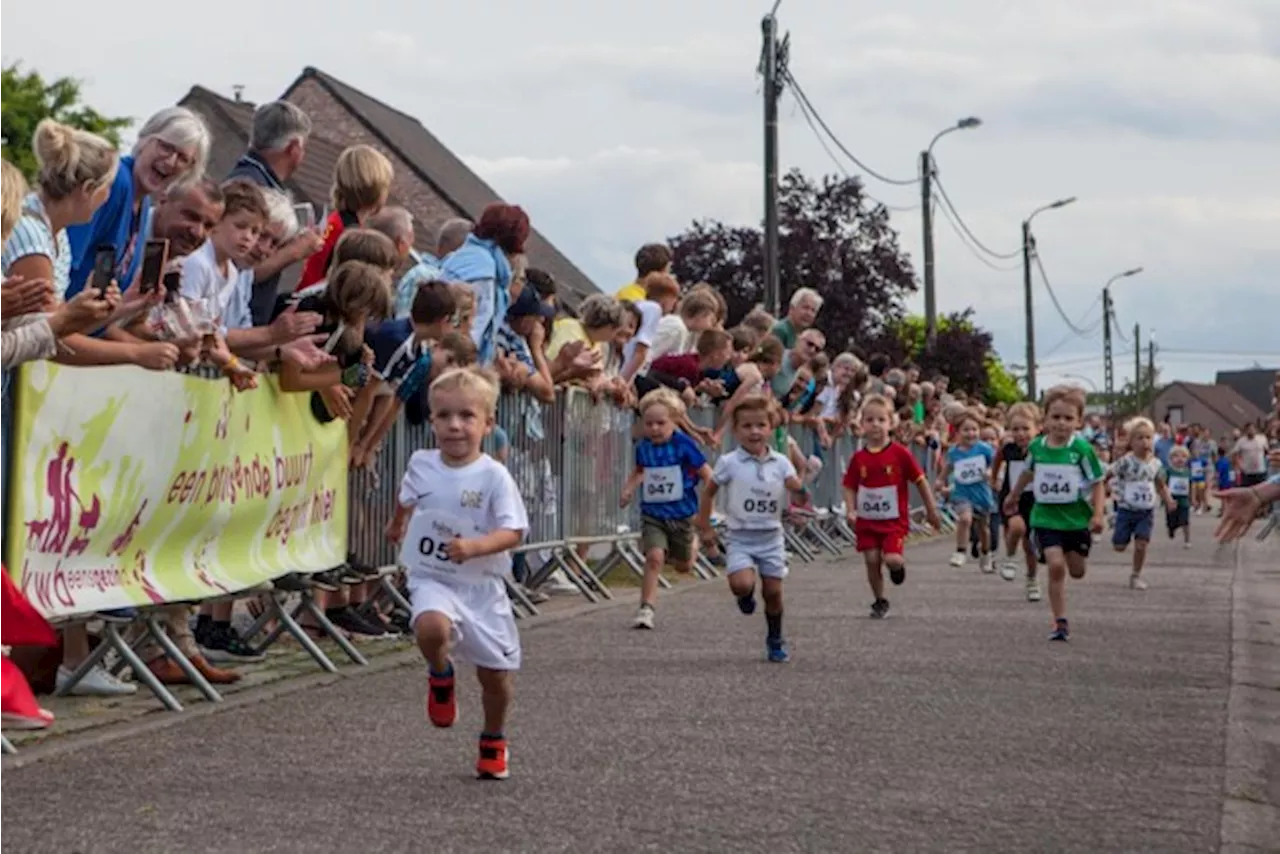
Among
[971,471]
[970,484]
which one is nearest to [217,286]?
[970,484]

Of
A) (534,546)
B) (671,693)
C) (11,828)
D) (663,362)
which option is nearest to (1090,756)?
(671,693)

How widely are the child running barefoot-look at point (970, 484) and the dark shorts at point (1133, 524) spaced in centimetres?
128

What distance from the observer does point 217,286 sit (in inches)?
436

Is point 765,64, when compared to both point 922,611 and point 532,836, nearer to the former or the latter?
point 922,611

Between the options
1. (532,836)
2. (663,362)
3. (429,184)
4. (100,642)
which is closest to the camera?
(532,836)

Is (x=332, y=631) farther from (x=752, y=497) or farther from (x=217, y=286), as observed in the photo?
(x=752, y=497)

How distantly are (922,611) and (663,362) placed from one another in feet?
11.4

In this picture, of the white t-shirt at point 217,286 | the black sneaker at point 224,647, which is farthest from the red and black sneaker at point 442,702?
the black sneaker at point 224,647

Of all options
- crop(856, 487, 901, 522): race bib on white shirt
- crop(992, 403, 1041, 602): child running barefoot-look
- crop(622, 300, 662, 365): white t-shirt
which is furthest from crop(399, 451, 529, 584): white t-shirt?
crop(992, 403, 1041, 602): child running barefoot-look

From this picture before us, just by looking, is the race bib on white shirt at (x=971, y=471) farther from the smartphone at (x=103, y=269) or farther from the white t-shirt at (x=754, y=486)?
Result: the smartphone at (x=103, y=269)

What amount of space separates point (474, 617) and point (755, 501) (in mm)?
5822

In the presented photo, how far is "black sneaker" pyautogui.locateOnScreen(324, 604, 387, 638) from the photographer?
13.2 metres

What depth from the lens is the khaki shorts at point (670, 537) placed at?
53.6 feet

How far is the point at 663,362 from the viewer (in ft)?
64.4
